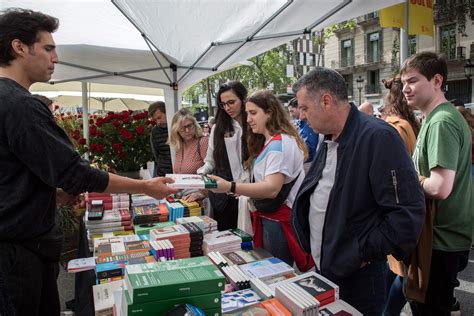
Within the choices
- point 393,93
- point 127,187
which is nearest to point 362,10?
point 393,93

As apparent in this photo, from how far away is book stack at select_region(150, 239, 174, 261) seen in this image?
201 cm

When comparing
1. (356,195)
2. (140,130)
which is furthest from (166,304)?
(140,130)

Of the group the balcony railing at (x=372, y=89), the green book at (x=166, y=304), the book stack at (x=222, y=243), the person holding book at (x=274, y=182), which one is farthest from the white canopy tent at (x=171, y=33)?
the balcony railing at (x=372, y=89)

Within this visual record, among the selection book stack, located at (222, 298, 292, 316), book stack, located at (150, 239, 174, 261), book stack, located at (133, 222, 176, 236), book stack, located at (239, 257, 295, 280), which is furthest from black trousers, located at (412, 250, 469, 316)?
book stack, located at (133, 222, 176, 236)

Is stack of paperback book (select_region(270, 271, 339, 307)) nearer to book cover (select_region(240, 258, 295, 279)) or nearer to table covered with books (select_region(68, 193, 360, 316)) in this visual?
table covered with books (select_region(68, 193, 360, 316))

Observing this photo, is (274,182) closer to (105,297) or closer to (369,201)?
(369,201)

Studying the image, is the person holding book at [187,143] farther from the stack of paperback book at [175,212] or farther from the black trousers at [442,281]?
the black trousers at [442,281]

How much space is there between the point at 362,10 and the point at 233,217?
223 cm

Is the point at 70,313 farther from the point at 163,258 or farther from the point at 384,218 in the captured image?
the point at 384,218

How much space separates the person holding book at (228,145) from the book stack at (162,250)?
3.68ft

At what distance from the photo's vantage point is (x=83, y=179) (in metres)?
1.75

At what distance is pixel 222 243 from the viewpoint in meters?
2.21

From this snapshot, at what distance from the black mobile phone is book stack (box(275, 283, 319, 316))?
1.66 meters

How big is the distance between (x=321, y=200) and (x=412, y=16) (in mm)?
3513
